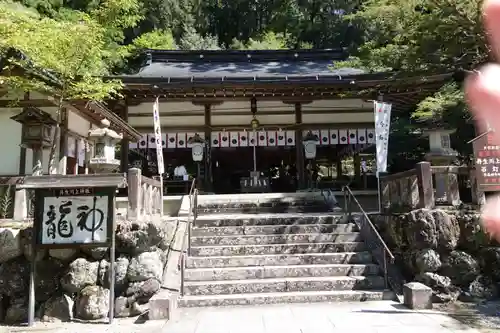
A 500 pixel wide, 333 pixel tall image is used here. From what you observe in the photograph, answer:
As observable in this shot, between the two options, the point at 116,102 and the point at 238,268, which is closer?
the point at 238,268

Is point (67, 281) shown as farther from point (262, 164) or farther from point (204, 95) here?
point (262, 164)

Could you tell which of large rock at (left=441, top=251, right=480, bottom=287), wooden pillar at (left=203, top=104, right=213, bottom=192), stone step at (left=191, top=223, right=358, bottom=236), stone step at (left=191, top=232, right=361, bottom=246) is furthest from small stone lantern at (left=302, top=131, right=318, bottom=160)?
large rock at (left=441, top=251, right=480, bottom=287)

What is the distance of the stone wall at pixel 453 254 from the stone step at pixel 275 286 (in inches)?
38.2

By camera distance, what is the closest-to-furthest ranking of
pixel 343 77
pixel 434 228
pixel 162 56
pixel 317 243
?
pixel 434 228 → pixel 317 243 → pixel 343 77 → pixel 162 56

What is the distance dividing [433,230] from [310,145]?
21.3 feet

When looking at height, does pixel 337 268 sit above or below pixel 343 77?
below

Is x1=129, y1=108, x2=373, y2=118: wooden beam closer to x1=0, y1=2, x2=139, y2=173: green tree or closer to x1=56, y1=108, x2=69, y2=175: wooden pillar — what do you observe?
x1=56, y1=108, x2=69, y2=175: wooden pillar

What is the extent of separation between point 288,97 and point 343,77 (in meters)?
2.02

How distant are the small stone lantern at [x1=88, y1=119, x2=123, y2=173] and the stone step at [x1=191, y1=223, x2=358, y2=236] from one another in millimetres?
2494

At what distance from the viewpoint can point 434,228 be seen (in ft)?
23.6

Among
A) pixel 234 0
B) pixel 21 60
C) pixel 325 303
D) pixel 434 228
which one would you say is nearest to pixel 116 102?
pixel 21 60

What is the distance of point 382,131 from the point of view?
995cm

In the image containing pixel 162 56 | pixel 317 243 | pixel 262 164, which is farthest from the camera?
pixel 262 164

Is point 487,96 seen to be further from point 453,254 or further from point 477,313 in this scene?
point 453,254
